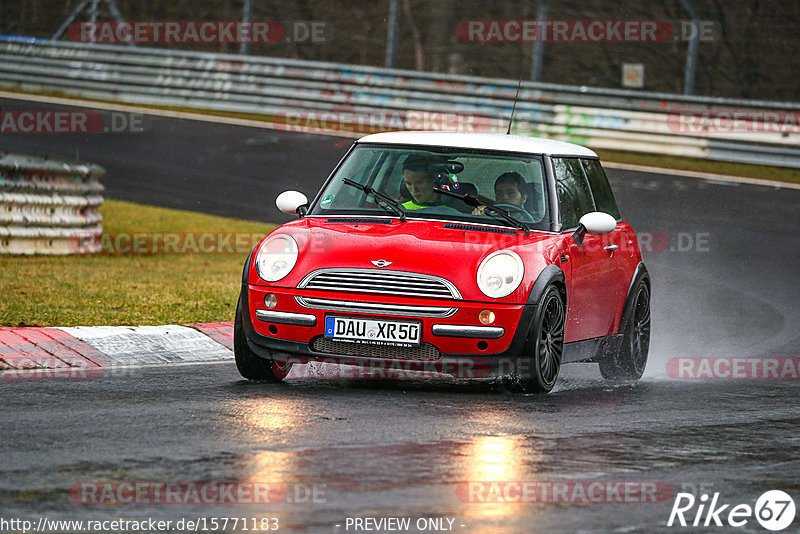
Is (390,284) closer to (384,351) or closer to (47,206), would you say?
(384,351)

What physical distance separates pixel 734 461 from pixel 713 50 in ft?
82.2

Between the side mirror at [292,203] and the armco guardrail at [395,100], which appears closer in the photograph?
the side mirror at [292,203]

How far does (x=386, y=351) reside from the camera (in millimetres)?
8484

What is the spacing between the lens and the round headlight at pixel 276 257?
8.73m

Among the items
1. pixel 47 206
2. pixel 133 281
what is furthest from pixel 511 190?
pixel 47 206

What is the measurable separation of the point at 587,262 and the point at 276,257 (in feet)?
6.89

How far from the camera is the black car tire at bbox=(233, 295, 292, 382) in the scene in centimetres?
891

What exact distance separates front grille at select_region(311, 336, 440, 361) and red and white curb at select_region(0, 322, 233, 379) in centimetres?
170

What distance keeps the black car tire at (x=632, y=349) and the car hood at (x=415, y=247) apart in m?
1.53

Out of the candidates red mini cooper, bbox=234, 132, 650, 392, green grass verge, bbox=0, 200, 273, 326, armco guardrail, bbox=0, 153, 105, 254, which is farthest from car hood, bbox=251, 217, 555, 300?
armco guardrail, bbox=0, 153, 105, 254

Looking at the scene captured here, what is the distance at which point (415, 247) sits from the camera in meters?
8.66

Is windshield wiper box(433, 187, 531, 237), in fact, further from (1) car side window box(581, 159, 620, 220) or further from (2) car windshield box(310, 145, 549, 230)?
(1) car side window box(581, 159, 620, 220)

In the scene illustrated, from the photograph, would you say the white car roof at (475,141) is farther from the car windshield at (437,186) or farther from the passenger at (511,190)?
the passenger at (511,190)

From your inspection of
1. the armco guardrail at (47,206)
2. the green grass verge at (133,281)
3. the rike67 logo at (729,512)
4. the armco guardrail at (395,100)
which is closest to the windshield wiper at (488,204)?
the green grass verge at (133,281)
